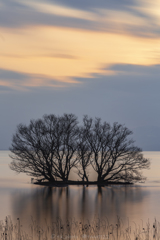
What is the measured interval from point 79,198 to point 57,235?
887 inches

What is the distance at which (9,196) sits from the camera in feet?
161

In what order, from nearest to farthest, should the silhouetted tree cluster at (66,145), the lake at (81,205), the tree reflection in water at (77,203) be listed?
the lake at (81,205)
the tree reflection in water at (77,203)
the silhouetted tree cluster at (66,145)

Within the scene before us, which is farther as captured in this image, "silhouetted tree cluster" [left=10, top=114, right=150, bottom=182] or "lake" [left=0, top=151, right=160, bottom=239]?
"silhouetted tree cluster" [left=10, top=114, right=150, bottom=182]

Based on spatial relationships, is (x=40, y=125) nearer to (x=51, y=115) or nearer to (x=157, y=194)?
(x=51, y=115)

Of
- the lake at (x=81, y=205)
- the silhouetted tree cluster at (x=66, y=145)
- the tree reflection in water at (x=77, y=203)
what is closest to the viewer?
the lake at (x=81, y=205)

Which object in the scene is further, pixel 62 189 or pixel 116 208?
pixel 62 189

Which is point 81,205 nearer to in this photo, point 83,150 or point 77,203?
point 77,203

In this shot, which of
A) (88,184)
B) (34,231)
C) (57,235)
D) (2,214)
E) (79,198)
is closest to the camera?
(57,235)

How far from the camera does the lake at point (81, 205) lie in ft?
110

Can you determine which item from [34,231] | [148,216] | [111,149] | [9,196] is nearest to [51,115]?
[111,149]

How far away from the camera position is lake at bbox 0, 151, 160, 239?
3362cm

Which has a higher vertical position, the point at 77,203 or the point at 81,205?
the point at 77,203

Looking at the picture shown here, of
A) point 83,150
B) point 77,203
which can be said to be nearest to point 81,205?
point 77,203

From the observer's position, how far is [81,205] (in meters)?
41.9
